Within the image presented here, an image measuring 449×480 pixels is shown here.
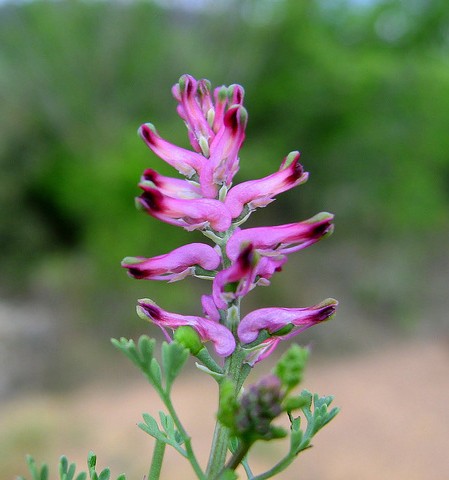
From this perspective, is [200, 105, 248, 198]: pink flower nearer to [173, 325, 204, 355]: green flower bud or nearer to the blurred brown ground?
[173, 325, 204, 355]: green flower bud

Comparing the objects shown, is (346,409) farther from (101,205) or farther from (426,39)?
(426,39)

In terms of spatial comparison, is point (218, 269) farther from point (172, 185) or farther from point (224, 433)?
point (224, 433)

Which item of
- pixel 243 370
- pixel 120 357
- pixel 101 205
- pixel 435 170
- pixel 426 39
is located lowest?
pixel 243 370

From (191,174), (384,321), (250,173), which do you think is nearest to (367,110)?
(250,173)

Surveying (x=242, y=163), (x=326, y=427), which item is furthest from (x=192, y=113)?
(x=242, y=163)

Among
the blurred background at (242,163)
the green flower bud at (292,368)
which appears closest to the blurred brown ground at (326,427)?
the blurred background at (242,163)

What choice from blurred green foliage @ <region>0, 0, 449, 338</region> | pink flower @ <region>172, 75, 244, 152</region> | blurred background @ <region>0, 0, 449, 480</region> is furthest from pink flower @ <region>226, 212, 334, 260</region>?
blurred green foliage @ <region>0, 0, 449, 338</region>
